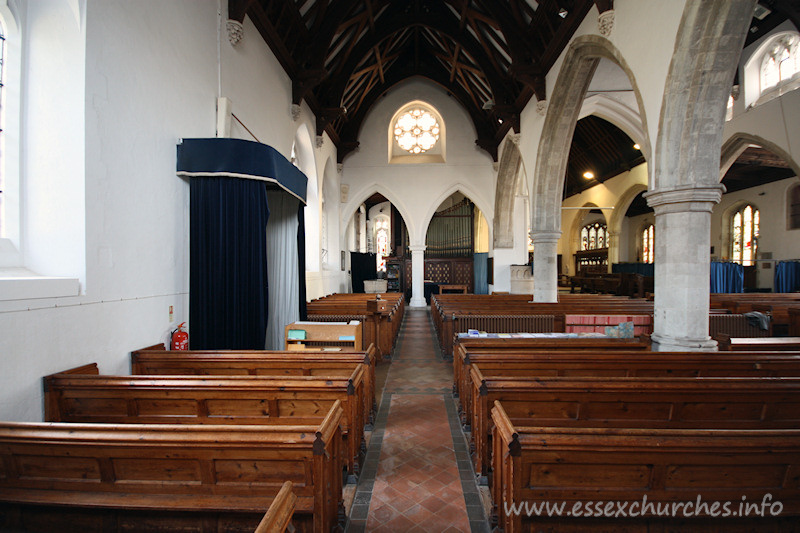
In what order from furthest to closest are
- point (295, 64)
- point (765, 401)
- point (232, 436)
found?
point (295, 64) → point (765, 401) → point (232, 436)

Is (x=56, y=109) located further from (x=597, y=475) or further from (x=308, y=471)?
(x=597, y=475)

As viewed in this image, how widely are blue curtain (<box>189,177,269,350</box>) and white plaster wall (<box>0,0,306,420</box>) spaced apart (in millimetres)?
185

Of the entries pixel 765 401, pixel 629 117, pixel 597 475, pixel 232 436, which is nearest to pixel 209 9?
pixel 232 436

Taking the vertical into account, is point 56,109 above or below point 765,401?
above

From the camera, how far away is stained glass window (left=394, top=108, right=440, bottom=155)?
1270 cm

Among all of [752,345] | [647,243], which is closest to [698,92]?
[752,345]

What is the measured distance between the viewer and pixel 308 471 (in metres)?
1.53

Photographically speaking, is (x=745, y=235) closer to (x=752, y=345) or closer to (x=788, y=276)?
(x=788, y=276)

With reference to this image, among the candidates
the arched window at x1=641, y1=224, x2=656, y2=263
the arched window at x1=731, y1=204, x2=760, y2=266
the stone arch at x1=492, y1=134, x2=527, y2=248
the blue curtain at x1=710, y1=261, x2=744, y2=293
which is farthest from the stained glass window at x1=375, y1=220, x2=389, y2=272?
the arched window at x1=731, y1=204, x2=760, y2=266

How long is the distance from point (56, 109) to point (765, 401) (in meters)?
4.84

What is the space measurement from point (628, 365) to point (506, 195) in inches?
371

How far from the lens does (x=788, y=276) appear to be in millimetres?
10195

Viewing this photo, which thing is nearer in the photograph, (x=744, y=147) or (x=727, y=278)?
(x=744, y=147)

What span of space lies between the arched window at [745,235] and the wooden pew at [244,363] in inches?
582
